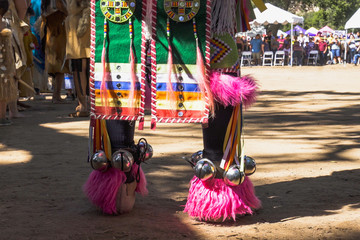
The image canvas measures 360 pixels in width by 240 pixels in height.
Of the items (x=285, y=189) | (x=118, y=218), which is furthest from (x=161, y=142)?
(x=118, y=218)

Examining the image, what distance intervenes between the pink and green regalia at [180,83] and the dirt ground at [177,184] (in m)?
0.19

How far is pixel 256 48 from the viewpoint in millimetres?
30062

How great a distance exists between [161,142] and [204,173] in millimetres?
2955

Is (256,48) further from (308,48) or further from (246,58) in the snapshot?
(308,48)

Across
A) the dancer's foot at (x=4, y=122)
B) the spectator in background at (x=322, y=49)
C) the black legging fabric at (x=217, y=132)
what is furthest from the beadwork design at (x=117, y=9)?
the spectator in background at (x=322, y=49)

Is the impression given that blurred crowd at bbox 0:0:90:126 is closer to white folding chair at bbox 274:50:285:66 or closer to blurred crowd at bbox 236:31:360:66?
blurred crowd at bbox 236:31:360:66

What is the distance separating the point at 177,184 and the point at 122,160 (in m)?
1.05

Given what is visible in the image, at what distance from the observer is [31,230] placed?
3.08 metres

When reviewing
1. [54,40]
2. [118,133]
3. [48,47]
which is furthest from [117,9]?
[48,47]

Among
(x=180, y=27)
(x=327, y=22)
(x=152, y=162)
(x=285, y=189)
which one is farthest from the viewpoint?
(x=327, y=22)

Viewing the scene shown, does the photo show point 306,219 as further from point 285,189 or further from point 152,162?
point 152,162

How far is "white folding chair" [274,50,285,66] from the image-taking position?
30.0m

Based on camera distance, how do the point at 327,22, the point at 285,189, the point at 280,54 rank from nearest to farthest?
1. the point at 285,189
2. the point at 280,54
3. the point at 327,22

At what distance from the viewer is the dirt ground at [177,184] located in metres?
3.08
